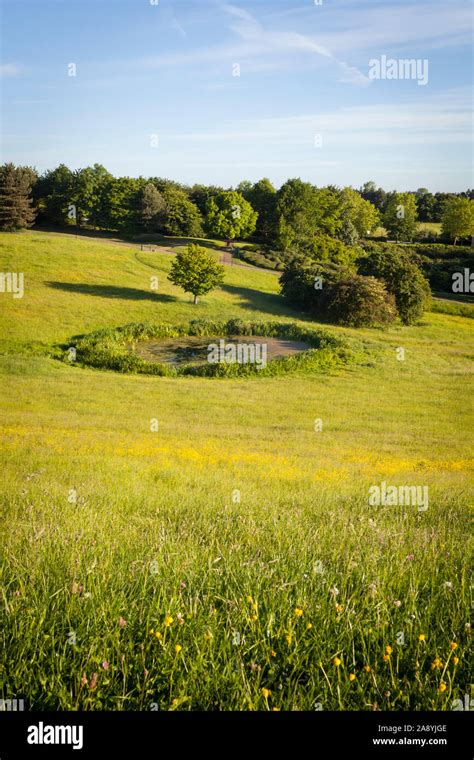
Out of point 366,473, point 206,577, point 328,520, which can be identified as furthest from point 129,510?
point 366,473

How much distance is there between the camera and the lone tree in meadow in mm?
43594

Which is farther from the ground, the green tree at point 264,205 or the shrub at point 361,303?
the green tree at point 264,205

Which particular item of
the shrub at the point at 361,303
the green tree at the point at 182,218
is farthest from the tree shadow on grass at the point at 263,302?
the green tree at the point at 182,218

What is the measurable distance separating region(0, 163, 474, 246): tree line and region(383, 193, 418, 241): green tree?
6119mm

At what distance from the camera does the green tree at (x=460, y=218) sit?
79.9m

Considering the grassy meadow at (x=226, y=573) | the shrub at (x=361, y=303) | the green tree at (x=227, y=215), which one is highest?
the green tree at (x=227, y=215)

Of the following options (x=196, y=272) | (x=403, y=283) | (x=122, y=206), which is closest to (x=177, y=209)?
(x=122, y=206)

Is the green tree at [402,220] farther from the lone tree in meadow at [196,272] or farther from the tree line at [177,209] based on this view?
the lone tree in meadow at [196,272]

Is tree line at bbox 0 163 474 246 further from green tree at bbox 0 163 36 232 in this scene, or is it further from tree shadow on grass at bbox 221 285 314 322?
tree shadow on grass at bbox 221 285 314 322

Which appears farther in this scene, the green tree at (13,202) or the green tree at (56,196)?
the green tree at (56,196)

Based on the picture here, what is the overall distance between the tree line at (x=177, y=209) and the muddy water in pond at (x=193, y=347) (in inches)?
1315
